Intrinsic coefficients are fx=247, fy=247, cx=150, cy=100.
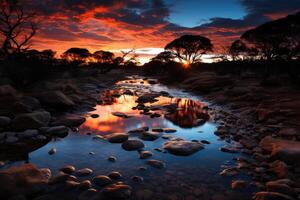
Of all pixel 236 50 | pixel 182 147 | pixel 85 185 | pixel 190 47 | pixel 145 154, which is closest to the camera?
pixel 85 185

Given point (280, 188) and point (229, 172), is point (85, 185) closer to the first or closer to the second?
point (229, 172)

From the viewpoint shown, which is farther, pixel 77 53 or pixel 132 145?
pixel 77 53

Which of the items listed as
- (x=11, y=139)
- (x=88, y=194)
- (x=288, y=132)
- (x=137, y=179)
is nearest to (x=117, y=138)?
(x=137, y=179)

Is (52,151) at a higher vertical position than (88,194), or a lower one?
higher

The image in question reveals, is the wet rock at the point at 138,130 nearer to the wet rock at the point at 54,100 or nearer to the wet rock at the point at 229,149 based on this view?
the wet rock at the point at 229,149

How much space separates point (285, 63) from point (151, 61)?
113ft

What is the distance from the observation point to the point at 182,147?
575 cm

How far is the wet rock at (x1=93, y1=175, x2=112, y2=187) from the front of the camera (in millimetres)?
4152

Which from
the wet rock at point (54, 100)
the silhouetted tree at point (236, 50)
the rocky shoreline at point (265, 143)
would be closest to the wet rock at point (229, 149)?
the rocky shoreline at point (265, 143)

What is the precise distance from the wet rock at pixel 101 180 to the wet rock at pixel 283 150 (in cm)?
329

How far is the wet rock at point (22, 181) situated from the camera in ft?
11.8

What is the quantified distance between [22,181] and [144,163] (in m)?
2.23

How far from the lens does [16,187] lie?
3.66 meters

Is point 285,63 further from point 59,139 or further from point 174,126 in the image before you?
point 59,139
